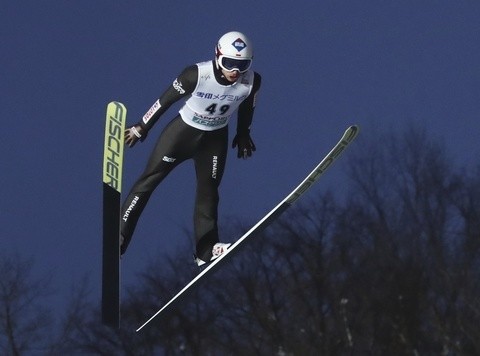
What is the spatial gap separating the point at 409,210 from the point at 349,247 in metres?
2.11

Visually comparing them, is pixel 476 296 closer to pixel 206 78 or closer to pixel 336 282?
pixel 336 282

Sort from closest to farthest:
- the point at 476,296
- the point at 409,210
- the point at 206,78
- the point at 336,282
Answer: the point at 206,78
the point at 476,296
the point at 336,282
the point at 409,210

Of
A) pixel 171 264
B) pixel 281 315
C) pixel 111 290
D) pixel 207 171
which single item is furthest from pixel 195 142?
pixel 171 264

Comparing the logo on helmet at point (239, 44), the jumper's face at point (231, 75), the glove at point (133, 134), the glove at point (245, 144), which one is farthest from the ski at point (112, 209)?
the glove at point (245, 144)

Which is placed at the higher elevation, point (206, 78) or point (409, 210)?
point (409, 210)

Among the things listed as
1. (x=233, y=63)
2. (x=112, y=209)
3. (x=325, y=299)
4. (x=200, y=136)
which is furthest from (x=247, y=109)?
(x=325, y=299)

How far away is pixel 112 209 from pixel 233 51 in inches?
63.9

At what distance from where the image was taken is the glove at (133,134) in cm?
1138

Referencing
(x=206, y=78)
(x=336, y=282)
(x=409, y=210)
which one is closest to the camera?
(x=206, y=78)

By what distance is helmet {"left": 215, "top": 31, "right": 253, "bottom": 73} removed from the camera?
437 inches

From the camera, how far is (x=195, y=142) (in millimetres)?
11703

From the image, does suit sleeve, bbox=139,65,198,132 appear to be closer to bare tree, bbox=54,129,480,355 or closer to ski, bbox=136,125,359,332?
ski, bbox=136,125,359,332

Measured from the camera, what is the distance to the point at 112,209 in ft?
37.8

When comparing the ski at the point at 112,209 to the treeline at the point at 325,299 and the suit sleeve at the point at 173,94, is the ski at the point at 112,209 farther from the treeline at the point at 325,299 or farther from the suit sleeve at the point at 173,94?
the treeline at the point at 325,299
